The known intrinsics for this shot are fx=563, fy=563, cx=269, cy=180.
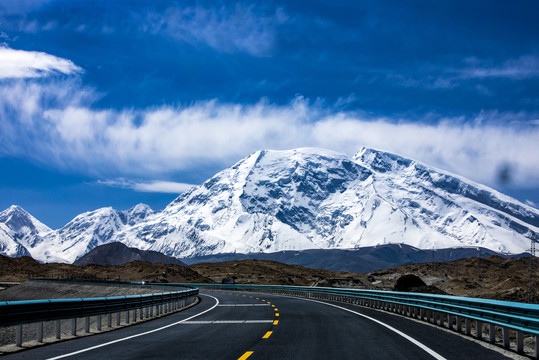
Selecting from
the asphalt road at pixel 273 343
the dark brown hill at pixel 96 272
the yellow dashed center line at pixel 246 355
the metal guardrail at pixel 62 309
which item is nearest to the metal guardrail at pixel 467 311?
the asphalt road at pixel 273 343

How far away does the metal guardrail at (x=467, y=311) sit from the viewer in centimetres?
1161

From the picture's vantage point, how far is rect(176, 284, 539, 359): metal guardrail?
11.6 m

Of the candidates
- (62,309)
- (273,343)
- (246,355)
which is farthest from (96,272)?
(246,355)

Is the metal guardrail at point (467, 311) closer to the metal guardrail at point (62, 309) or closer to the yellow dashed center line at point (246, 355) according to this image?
the yellow dashed center line at point (246, 355)

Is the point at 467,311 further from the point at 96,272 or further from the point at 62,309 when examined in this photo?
the point at 96,272

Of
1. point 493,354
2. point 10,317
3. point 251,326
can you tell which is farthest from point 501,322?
point 10,317

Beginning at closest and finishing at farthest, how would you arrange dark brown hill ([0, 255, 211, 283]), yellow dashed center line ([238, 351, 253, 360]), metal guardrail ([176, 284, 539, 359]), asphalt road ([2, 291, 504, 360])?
yellow dashed center line ([238, 351, 253, 360]), asphalt road ([2, 291, 504, 360]), metal guardrail ([176, 284, 539, 359]), dark brown hill ([0, 255, 211, 283])

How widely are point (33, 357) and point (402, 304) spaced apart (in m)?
16.2

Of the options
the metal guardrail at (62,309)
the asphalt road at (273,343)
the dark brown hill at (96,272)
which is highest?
the metal guardrail at (62,309)

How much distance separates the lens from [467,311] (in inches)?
605

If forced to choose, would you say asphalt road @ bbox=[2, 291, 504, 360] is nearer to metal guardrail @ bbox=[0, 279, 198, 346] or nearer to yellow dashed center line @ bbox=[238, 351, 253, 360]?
yellow dashed center line @ bbox=[238, 351, 253, 360]

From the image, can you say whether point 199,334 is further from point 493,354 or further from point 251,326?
point 493,354

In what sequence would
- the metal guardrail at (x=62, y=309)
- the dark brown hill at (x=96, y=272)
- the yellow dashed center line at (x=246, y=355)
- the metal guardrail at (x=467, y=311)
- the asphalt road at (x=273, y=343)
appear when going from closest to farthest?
the yellow dashed center line at (x=246, y=355) < the asphalt road at (x=273, y=343) < the metal guardrail at (x=467, y=311) < the metal guardrail at (x=62, y=309) < the dark brown hill at (x=96, y=272)

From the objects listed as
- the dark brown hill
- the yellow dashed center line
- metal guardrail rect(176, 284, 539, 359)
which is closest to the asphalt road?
the yellow dashed center line
